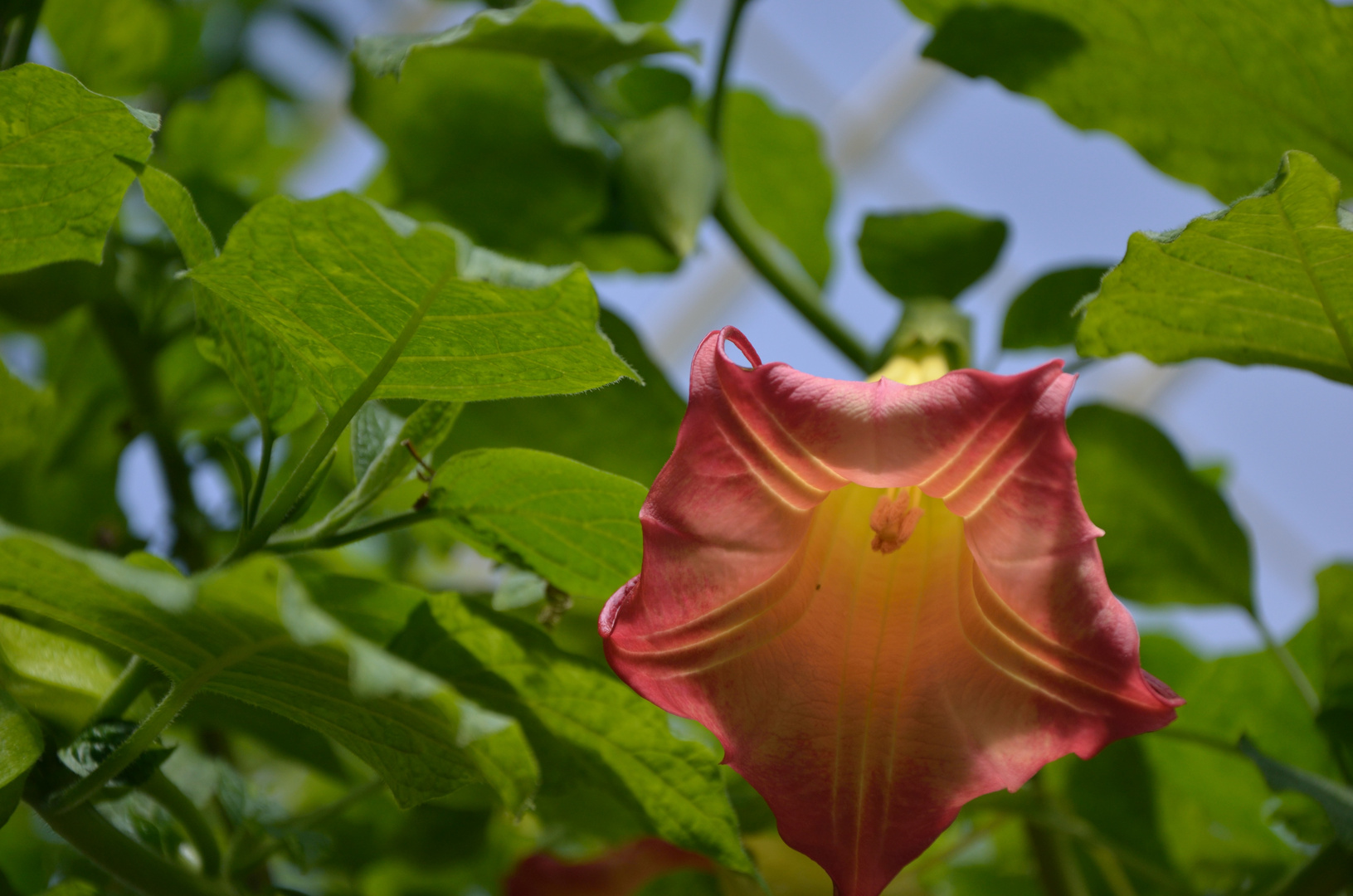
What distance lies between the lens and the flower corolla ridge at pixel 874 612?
13.6 inches

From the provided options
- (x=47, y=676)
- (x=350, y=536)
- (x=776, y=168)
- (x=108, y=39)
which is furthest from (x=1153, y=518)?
(x=108, y=39)

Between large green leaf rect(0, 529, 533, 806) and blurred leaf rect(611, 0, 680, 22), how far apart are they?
620 mm

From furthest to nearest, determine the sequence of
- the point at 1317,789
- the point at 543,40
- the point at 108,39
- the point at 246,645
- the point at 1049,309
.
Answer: the point at 108,39
the point at 1049,309
the point at 543,40
the point at 1317,789
the point at 246,645

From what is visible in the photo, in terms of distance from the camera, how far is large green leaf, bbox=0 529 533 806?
10.7 inches

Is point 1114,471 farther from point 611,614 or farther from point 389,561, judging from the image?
point 389,561

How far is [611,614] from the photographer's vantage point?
1.18 ft

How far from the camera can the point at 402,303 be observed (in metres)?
0.35

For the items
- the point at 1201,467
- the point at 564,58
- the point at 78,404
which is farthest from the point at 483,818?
the point at 1201,467

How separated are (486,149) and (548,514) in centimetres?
38

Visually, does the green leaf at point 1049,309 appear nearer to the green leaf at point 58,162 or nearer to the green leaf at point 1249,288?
the green leaf at point 1249,288

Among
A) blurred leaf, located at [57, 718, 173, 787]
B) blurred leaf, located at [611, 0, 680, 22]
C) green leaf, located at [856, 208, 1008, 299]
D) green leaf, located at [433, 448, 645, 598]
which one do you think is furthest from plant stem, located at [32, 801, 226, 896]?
blurred leaf, located at [611, 0, 680, 22]

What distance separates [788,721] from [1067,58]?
0.38m

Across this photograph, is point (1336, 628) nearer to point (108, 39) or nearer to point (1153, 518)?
point (1153, 518)

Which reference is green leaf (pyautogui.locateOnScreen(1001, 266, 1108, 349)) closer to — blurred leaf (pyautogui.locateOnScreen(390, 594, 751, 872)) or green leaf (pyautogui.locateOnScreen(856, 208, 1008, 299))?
green leaf (pyautogui.locateOnScreen(856, 208, 1008, 299))
